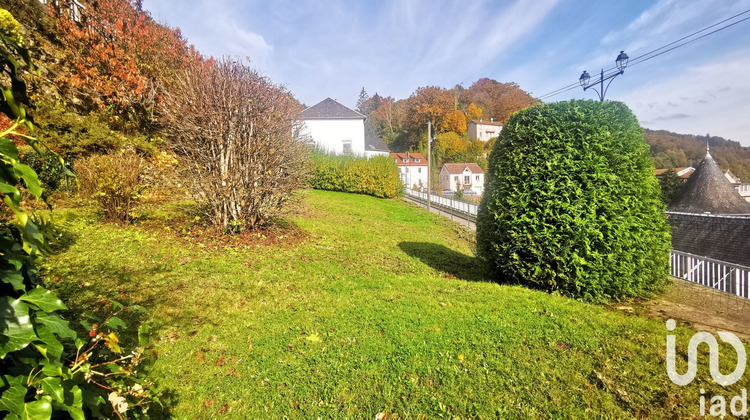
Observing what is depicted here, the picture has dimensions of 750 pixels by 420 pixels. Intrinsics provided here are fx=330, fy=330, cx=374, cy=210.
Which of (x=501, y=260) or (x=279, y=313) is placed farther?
(x=501, y=260)

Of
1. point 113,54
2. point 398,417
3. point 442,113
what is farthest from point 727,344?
point 442,113

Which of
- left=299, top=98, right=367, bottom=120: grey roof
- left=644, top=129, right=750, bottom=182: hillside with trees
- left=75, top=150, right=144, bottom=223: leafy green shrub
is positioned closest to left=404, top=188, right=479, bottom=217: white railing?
left=299, top=98, right=367, bottom=120: grey roof

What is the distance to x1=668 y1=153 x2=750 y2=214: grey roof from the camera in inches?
957

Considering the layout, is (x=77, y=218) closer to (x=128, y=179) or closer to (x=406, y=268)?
(x=128, y=179)

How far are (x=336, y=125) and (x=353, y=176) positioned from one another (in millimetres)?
14176

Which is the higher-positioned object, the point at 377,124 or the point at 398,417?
the point at 377,124

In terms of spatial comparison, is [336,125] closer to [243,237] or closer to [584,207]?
[243,237]

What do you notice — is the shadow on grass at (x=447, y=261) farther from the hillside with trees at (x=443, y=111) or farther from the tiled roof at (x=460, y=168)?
the hillside with trees at (x=443, y=111)

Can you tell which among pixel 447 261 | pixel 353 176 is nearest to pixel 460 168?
pixel 353 176

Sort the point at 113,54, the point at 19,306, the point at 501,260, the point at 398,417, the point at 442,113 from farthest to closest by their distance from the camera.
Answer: the point at 442,113
the point at 113,54
the point at 501,260
the point at 398,417
the point at 19,306

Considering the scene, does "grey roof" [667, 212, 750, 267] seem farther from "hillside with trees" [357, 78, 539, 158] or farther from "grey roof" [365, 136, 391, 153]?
"hillside with trees" [357, 78, 539, 158]

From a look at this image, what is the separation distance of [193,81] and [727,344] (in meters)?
9.26

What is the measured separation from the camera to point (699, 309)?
14.7 ft

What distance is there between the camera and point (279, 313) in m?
4.37
